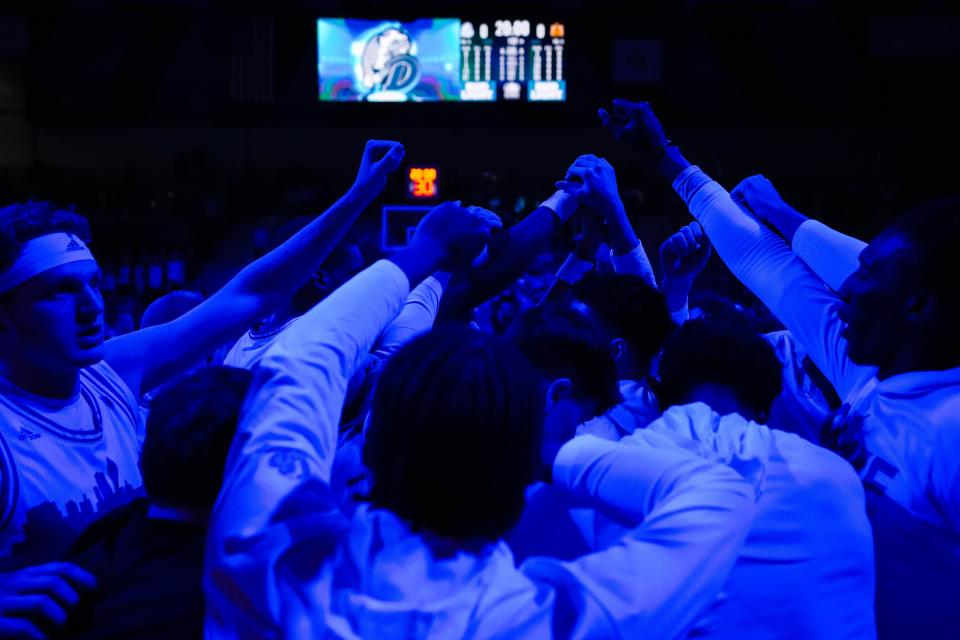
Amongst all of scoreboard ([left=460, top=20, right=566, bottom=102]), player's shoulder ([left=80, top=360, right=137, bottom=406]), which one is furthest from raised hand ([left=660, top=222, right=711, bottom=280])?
scoreboard ([left=460, top=20, right=566, bottom=102])

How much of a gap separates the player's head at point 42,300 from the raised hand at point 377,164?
0.60 m

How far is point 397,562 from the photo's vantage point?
3.30ft

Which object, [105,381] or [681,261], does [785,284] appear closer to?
[681,261]

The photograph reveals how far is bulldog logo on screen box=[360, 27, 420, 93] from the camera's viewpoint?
1295cm

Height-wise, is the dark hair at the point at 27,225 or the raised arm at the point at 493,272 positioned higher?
the dark hair at the point at 27,225

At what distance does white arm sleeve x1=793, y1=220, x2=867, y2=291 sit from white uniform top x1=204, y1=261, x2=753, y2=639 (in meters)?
0.86

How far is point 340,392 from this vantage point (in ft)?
3.76

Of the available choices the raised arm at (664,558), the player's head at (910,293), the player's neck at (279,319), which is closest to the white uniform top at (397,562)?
the raised arm at (664,558)

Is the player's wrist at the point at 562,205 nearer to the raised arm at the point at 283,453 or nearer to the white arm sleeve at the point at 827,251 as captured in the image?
the white arm sleeve at the point at 827,251

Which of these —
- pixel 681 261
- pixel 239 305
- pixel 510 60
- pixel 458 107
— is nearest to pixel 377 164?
pixel 239 305

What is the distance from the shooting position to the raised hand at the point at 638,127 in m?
2.23

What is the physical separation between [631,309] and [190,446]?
1294 mm

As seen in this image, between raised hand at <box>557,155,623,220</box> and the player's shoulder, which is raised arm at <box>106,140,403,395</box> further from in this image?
raised hand at <box>557,155,623,220</box>

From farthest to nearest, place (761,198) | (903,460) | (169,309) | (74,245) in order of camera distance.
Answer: (169,309)
(761,198)
(74,245)
(903,460)
